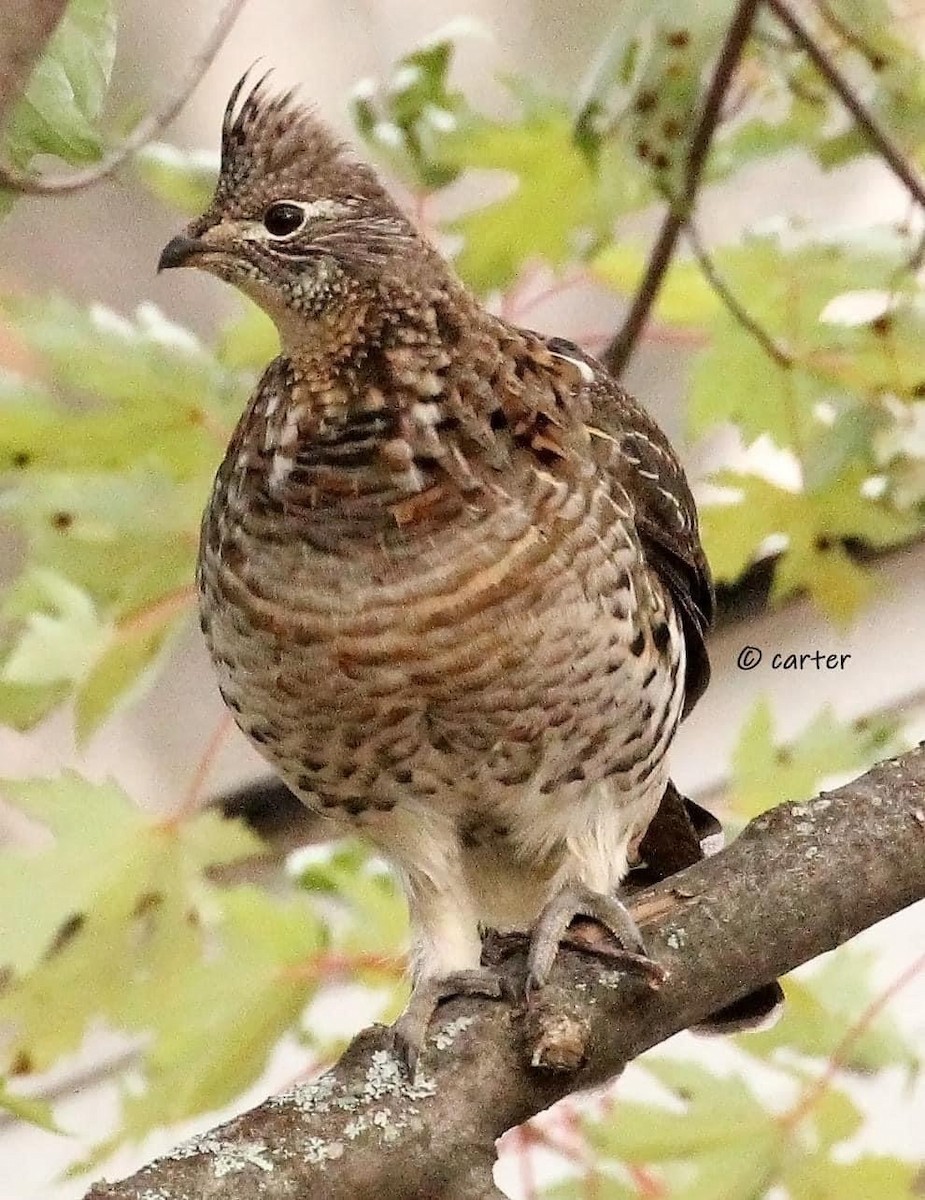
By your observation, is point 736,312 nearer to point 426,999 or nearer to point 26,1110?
point 426,999

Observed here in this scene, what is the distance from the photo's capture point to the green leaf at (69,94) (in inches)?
18.9

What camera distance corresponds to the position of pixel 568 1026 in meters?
0.59

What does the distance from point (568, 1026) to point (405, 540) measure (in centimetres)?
22

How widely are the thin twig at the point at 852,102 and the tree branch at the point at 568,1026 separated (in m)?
0.39

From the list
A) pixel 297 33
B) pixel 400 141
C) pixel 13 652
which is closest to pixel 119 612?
pixel 13 652

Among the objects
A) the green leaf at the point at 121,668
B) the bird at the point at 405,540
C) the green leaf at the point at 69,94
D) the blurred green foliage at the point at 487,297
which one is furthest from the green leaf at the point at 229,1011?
the green leaf at the point at 69,94

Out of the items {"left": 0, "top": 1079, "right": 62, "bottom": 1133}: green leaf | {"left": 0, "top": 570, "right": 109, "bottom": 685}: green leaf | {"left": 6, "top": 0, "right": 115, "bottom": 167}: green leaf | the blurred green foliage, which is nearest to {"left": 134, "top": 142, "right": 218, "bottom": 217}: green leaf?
the blurred green foliage

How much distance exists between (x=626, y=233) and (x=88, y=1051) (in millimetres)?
1172

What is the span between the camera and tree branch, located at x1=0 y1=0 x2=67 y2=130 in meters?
0.37

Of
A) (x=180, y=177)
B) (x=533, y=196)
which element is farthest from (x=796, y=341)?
(x=180, y=177)

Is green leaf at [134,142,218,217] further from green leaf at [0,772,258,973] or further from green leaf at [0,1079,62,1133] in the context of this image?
green leaf at [0,1079,62,1133]

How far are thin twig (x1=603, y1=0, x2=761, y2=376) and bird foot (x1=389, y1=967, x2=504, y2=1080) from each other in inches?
18.4

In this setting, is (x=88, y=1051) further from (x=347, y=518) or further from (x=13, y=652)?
(x=347, y=518)

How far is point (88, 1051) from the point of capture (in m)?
1.79
